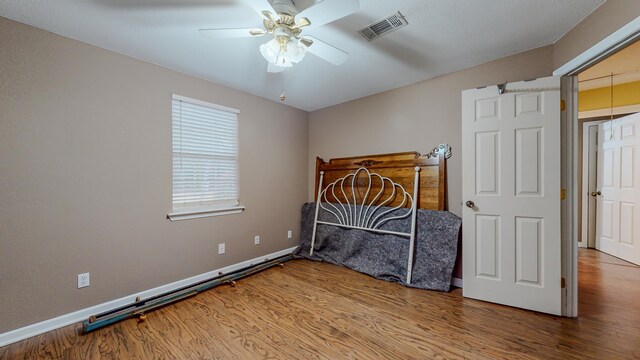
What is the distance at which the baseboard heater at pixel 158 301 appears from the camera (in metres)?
1.96

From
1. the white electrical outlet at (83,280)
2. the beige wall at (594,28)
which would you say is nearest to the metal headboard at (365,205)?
the beige wall at (594,28)

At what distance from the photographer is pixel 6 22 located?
176cm

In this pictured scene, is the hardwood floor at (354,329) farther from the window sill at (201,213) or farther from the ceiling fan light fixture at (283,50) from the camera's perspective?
the ceiling fan light fixture at (283,50)

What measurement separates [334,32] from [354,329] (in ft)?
7.79

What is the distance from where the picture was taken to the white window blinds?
2691 millimetres

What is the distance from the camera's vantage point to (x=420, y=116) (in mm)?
2953

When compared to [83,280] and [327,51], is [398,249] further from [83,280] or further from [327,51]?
[83,280]

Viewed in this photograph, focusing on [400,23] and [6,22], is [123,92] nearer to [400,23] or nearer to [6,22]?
[6,22]

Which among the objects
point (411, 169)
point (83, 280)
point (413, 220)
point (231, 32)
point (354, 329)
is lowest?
point (354, 329)

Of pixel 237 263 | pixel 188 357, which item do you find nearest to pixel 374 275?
pixel 237 263

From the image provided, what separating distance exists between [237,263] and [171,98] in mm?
2110

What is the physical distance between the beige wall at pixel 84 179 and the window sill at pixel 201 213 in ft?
0.20

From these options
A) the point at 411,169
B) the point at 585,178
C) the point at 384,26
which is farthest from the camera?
the point at 585,178

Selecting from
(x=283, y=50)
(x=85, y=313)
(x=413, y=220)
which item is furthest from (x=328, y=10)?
(x=85, y=313)
